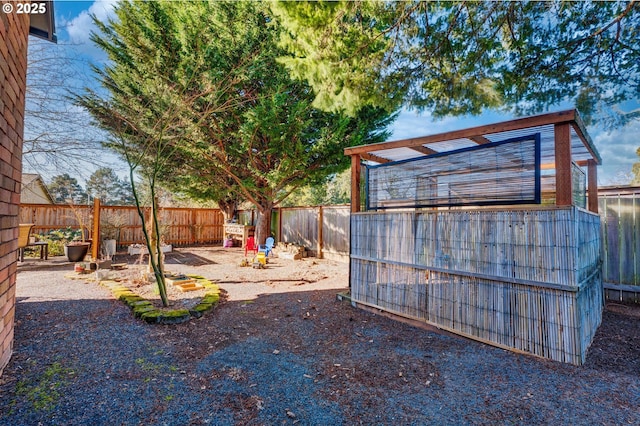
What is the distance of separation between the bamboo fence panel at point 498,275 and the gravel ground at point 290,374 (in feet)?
0.71

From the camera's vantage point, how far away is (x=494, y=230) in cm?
321

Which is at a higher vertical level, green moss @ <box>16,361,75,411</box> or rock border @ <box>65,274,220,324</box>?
rock border @ <box>65,274,220,324</box>

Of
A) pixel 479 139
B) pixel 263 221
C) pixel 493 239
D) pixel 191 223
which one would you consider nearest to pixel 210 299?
pixel 493 239

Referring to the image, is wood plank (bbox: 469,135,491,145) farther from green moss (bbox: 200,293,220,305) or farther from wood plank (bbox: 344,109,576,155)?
green moss (bbox: 200,293,220,305)

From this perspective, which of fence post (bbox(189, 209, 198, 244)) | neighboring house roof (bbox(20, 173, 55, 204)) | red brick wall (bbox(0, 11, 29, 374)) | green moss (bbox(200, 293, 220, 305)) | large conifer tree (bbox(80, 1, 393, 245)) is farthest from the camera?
fence post (bbox(189, 209, 198, 244))

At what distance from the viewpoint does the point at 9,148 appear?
7.83 feet

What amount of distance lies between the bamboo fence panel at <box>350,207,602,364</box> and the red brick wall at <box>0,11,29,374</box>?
12.8ft

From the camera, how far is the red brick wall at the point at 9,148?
87.3 inches

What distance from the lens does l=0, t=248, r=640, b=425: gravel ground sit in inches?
81.5

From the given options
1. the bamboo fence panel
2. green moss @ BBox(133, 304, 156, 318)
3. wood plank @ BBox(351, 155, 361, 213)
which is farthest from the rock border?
wood plank @ BBox(351, 155, 361, 213)

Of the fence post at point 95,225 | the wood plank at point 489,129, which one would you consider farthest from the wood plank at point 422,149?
the fence post at point 95,225

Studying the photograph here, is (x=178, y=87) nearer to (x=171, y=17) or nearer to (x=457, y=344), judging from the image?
(x=171, y=17)

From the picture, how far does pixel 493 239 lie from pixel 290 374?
2.48 m

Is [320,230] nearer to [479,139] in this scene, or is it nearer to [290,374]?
[479,139]
